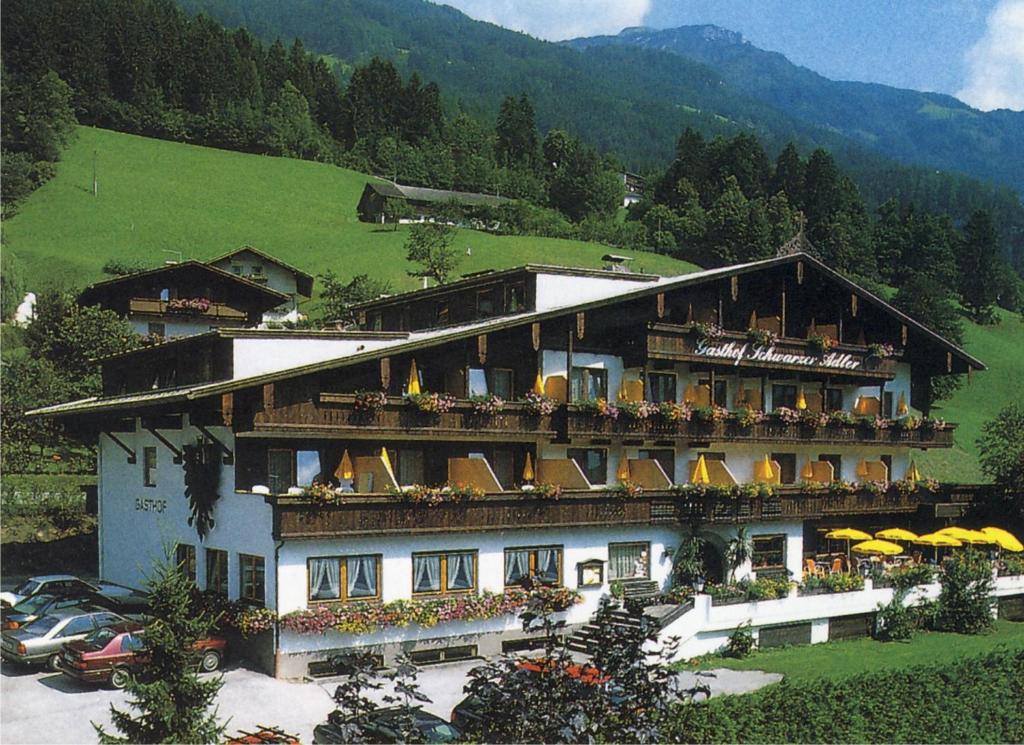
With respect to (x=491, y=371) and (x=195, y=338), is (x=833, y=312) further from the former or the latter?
(x=195, y=338)

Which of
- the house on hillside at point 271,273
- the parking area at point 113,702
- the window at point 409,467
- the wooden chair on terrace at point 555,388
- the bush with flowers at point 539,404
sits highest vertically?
the house on hillside at point 271,273

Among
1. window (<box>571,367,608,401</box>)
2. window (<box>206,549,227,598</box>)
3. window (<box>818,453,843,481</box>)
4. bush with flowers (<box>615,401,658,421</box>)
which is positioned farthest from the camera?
window (<box>818,453,843,481</box>)

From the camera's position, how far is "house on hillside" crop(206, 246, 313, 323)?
7931cm

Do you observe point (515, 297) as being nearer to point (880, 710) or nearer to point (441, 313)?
point (441, 313)

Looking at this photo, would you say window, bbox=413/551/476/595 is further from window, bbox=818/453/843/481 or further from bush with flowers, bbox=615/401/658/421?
window, bbox=818/453/843/481

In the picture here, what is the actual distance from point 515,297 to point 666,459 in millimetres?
7322

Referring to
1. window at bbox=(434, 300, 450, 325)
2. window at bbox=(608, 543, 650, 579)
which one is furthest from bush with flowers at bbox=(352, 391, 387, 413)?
window at bbox=(434, 300, 450, 325)

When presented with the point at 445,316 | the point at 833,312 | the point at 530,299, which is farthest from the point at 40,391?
the point at 833,312

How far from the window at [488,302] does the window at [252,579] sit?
40.9 ft

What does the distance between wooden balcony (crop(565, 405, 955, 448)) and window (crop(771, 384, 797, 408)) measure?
188 cm

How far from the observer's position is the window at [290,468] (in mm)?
29922

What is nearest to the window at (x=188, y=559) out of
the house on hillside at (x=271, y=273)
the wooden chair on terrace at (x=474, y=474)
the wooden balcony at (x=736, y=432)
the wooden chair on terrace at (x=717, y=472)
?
the wooden chair on terrace at (x=474, y=474)

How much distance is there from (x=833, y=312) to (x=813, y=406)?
11.9 ft

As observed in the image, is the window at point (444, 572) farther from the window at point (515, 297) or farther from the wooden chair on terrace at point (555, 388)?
the window at point (515, 297)
